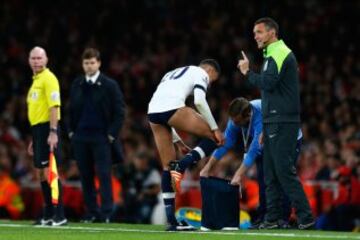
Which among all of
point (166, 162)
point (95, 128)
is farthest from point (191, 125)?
point (95, 128)

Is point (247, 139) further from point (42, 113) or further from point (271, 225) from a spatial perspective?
point (42, 113)

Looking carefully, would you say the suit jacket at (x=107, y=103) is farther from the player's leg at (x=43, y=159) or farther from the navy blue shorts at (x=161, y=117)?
the navy blue shorts at (x=161, y=117)

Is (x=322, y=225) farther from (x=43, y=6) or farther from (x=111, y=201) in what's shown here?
(x=43, y=6)

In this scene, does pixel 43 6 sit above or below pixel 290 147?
above

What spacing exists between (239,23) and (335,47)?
304 cm

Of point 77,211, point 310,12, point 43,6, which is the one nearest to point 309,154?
point 77,211

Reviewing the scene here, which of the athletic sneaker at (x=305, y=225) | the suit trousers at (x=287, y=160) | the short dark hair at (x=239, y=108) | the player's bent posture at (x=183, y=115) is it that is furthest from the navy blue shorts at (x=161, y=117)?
the athletic sneaker at (x=305, y=225)

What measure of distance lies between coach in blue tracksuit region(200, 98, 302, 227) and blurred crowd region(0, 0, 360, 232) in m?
3.08

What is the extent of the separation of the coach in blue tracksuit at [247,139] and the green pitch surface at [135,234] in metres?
0.83

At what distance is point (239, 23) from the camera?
2806cm

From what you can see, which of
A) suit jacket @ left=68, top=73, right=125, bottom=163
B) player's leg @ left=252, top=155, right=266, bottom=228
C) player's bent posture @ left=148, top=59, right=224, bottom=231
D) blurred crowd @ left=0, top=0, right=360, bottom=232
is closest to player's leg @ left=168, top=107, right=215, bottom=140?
player's bent posture @ left=148, top=59, right=224, bottom=231

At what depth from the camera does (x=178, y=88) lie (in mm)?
13898

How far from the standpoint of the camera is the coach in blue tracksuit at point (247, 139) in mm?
14344

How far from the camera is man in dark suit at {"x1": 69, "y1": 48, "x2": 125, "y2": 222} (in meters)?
16.8
